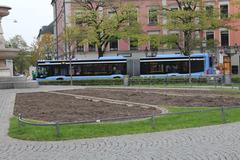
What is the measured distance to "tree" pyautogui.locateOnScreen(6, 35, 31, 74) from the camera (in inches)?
4161

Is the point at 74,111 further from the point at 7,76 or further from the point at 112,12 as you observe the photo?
the point at 112,12

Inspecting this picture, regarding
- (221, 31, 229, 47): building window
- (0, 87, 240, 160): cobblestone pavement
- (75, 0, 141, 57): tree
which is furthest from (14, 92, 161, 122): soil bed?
(221, 31, 229, 47): building window

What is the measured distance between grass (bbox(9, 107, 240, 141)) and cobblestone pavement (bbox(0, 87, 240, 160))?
50 cm

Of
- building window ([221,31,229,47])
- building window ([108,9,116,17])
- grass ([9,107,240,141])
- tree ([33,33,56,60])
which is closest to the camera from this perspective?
grass ([9,107,240,141])

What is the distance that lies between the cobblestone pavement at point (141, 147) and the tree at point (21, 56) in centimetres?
9203

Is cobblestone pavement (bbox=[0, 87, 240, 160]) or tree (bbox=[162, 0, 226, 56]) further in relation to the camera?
tree (bbox=[162, 0, 226, 56])

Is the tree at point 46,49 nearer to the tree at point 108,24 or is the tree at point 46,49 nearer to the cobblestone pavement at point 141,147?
the tree at point 108,24

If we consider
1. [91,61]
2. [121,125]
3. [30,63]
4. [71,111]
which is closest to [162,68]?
[91,61]

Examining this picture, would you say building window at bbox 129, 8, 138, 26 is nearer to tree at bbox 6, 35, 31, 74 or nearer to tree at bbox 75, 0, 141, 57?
tree at bbox 75, 0, 141, 57

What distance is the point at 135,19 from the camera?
62.5 meters

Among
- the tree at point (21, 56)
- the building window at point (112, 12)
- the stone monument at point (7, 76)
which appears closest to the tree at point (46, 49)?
the tree at point (21, 56)

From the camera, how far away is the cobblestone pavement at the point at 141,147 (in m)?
9.76

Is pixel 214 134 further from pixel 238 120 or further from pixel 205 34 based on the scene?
pixel 205 34

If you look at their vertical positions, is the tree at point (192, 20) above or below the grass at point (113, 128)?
above
